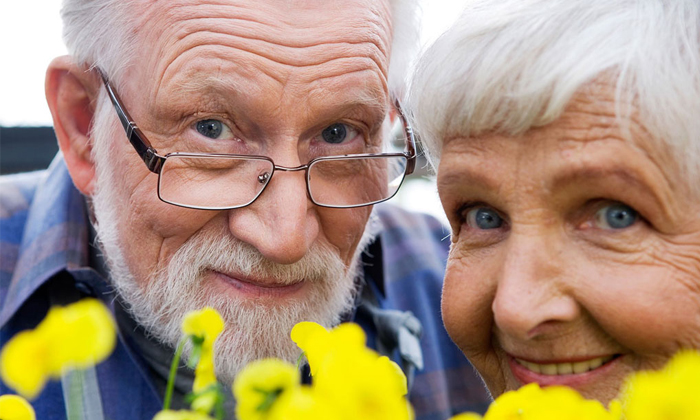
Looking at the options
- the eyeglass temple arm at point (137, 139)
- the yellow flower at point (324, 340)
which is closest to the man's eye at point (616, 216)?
the yellow flower at point (324, 340)

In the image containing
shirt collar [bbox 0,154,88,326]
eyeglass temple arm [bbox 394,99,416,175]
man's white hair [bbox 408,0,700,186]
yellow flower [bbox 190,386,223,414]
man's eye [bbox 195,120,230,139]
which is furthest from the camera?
shirt collar [bbox 0,154,88,326]

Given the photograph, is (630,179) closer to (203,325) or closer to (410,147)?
(203,325)

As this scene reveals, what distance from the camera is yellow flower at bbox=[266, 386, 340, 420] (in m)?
0.61

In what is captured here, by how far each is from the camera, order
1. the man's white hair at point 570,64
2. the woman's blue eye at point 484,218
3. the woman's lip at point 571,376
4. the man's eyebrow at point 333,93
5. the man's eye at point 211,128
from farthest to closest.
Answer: the man's eye at point 211,128 < the man's eyebrow at point 333,93 < the woman's blue eye at point 484,218 < the woman's lip at point 571,376 < the man's white hair at point 570,64

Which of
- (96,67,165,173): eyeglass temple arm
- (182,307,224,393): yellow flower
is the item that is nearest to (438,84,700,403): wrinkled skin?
(182,307,224,393): yellow flower

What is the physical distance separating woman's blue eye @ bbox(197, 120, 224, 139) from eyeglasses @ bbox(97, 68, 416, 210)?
7 cm

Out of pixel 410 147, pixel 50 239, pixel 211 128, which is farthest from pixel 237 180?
pixel 50 239

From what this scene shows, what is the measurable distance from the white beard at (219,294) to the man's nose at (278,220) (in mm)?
63

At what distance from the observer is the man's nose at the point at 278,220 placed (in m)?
1.97

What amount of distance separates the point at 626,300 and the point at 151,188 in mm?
1349

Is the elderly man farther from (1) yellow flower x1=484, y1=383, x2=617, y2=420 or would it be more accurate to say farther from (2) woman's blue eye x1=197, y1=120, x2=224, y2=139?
(1) yellow flower x1=484, y1=383, x2=617, y2=420

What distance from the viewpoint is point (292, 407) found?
2.05ft

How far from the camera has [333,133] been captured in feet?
7.05

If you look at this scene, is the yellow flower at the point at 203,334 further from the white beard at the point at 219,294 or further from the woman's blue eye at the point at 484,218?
the white beard at the point at 219,294
